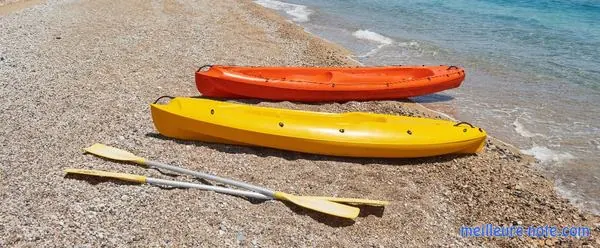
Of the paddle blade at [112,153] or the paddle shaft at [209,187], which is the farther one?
the paddle blade at [112,153]

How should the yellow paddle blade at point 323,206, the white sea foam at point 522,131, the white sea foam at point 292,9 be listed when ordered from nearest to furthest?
the yellow paddle blade at point 323,206
the white sea foam at point 522,131
the white sea foam at point 292,9

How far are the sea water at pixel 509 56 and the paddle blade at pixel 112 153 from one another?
19.5ft

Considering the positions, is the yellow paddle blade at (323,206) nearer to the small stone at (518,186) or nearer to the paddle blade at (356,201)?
the paddle blade at (356,201)

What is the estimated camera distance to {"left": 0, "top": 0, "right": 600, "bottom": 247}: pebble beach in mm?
4887

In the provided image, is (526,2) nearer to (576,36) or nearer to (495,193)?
(576,36)

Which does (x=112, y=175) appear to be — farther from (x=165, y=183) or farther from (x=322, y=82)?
(x=322, y=82)

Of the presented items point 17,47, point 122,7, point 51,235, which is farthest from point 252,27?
point 51,235

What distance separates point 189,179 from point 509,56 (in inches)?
419

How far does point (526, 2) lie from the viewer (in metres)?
22.4

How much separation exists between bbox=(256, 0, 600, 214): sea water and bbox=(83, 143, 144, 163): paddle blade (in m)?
5.94

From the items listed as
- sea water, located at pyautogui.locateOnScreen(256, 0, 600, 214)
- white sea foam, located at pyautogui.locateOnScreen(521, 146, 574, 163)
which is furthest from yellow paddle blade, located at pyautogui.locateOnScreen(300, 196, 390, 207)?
white sea foam, located at pyautogui.locateOnScreen(521, 146, 574, 163)

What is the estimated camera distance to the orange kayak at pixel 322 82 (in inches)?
337

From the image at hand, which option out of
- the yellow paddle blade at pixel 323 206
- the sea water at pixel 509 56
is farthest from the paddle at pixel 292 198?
the sea water at pixel 509 56

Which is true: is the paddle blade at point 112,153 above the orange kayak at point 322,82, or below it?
below
